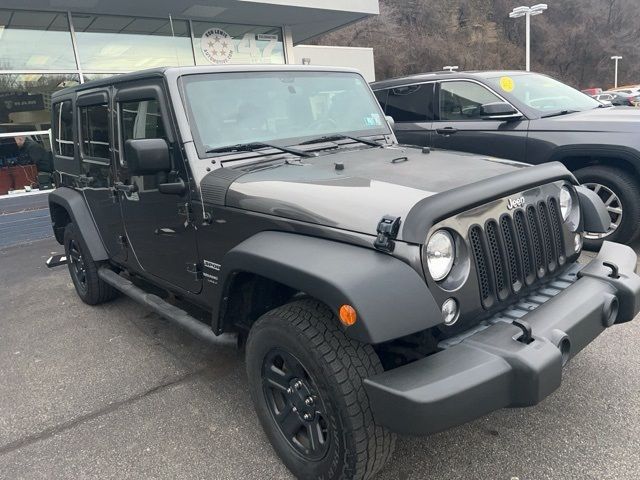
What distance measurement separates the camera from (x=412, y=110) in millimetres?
6582

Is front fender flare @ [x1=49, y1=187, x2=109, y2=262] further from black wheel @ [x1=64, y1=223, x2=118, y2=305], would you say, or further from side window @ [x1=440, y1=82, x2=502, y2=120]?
side window @ [x1=440, y1=82, x2=502, y2=120]

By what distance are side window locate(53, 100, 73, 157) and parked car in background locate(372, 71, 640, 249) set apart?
373cm

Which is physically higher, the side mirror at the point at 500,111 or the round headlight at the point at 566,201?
the side mirror at the point at 500,111

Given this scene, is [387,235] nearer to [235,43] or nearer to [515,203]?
Answer: [515,203]

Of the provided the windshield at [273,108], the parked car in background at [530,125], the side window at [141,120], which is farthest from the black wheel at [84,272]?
the parked car in background at [530,125]

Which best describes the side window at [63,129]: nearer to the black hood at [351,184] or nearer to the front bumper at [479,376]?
the black hood at [351,184]

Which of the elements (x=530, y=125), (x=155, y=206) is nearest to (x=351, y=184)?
(x=155, y=206)

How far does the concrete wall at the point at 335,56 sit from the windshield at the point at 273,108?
12.4m

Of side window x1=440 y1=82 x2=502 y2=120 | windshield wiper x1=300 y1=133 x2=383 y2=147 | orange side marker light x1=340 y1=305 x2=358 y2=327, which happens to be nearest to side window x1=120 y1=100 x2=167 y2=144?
windshield wiper x1=300 y1=133 x2=383 y2=147

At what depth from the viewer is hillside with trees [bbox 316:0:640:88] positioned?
51.2m

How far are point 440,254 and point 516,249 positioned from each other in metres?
0.46

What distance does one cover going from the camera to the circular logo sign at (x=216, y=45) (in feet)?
40.9

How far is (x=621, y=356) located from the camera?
3260 mm

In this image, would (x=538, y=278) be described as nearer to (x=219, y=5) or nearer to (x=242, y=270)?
(x=242, y=270)
